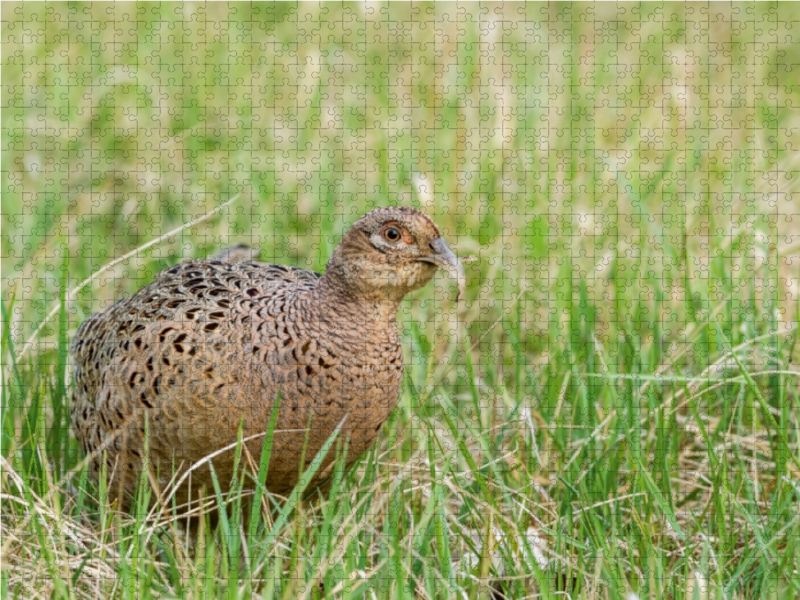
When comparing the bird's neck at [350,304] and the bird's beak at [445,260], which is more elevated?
the bird's beak at [445,260]

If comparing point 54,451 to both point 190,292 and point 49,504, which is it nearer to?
point 49,504

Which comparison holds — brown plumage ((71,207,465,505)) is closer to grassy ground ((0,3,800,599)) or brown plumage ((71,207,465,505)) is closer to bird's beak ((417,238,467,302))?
bird's beak ((417,238,467,302))

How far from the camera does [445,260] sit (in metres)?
3.87

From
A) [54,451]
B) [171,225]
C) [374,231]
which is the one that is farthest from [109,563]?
[171,225]

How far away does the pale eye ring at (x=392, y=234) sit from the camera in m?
3.92

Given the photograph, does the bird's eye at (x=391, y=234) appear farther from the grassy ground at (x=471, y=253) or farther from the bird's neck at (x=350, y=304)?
the grassy ground at (x=471, y=253)

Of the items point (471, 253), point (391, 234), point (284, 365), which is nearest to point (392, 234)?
point (391, 234)

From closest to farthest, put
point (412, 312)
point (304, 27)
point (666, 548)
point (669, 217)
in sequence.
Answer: point (666, 548) < point (412, 312) < point (669, 217) < point (304, 27)

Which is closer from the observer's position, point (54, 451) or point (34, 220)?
point (54, 451)

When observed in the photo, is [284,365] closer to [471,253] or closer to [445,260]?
[445,260]

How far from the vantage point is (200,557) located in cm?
368

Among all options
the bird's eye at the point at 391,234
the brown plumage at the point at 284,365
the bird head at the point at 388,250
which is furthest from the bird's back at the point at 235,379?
Answer: the bird's eye at the point at 391,234

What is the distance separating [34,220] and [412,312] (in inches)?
93.8

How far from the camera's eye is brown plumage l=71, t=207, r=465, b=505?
152 inches
